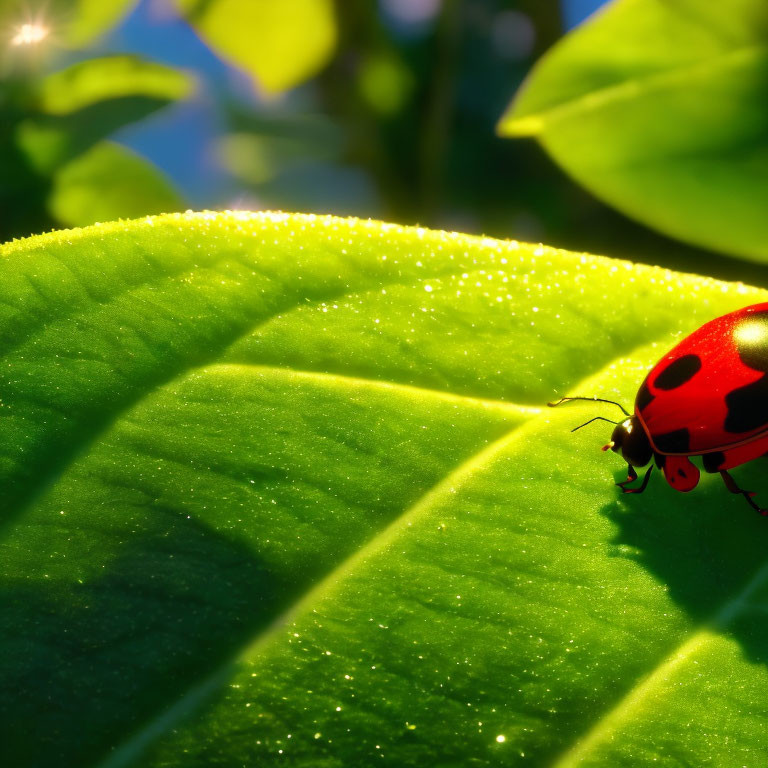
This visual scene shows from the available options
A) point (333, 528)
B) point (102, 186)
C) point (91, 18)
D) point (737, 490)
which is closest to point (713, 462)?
point (737, 490)

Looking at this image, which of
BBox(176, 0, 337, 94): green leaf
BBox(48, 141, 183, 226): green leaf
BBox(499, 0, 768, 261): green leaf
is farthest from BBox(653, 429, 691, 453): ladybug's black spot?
BBox(176, 0, 337, 94): green leaf

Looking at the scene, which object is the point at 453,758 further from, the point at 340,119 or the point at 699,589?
the point at 340,119

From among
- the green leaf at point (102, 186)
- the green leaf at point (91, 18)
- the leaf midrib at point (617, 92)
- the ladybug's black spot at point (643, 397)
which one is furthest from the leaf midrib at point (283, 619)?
the green leaf at point (91, 18)

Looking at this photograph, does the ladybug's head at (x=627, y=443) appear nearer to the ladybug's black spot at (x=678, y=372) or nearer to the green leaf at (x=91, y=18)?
the ladybug's black spot at (x=678, y=372)

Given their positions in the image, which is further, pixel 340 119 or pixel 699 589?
pixel 340 119

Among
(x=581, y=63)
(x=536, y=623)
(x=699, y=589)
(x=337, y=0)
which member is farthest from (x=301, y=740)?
(x=337, y=0)

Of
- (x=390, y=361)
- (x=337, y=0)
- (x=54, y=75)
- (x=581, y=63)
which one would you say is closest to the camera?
(x=390, y=361)
